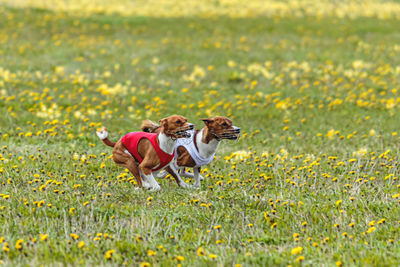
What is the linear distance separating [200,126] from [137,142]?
16.0ft

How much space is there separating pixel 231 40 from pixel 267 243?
1617cm

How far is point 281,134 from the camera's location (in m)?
10.2

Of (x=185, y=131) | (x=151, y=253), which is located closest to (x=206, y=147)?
(x=185, y=131)

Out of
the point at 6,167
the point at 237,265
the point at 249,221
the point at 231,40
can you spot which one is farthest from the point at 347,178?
the point at 231,40

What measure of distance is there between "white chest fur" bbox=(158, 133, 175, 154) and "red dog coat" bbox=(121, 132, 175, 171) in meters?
0.04

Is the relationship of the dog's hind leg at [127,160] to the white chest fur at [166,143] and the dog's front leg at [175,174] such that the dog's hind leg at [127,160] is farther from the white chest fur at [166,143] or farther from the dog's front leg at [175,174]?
the white chest fur at [166,143]

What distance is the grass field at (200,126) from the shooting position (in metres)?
4.53

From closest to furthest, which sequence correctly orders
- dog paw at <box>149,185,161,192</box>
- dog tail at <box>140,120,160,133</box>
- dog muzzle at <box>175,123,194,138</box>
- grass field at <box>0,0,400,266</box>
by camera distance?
grass field at <box>0,0,400,266</box> < dog muzzle at <box>175,123,194,138</box> < dog paw at <box>149,185,161,192</box> < dog tail at <box>140,120,160,133</box>

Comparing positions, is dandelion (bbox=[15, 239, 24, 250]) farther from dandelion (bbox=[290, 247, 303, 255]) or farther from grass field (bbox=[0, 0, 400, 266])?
dandelion (bbox=[290, 247, 303, 255])

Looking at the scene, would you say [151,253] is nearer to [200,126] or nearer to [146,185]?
[146,185]

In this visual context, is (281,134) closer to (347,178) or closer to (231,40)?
(347,178)

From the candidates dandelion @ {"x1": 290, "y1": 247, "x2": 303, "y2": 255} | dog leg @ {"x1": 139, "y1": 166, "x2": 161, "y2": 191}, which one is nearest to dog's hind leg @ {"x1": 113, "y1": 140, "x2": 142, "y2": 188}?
dog leg @ {"x1": 139, "y1": 166, "x2": 161, "y2": 191}

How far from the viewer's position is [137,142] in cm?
573

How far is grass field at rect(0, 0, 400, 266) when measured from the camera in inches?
178
